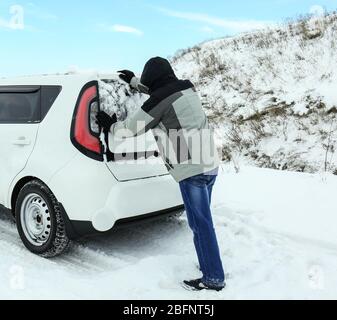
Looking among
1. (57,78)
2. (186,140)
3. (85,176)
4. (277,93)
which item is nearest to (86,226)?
(85,176)

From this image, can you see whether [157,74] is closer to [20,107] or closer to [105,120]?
[105,120]

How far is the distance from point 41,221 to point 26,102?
1210 millimetres

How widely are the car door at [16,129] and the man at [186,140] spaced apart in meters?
1.04

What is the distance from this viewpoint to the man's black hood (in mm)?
3764

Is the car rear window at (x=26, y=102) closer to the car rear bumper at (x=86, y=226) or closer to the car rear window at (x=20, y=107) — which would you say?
the car rear window at (x=20, y=107)

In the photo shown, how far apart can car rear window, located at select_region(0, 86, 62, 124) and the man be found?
2.97 ft

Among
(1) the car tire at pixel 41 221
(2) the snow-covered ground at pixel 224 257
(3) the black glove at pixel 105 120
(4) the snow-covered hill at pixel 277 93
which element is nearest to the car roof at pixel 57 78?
(3) the black glove at pixel 105 120

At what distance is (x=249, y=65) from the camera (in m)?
14.3

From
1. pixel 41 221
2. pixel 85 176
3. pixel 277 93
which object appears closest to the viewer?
pixel 85 176

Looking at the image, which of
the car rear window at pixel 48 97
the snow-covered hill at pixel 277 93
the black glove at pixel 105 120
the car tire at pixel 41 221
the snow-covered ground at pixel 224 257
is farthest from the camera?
the snow-covered hill at pixel 277 93

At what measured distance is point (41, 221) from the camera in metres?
4.42

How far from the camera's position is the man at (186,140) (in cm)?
373
